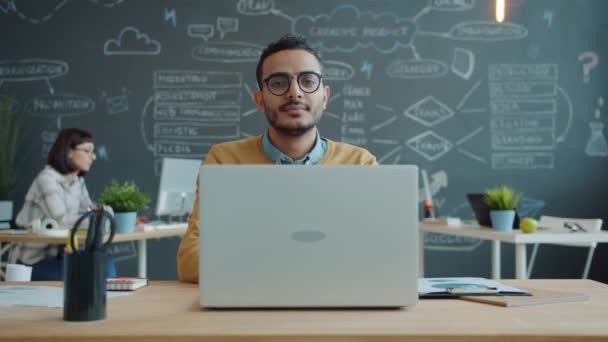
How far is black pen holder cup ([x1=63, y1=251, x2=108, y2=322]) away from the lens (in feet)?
3.49

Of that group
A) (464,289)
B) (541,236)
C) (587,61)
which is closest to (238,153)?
(464,289)

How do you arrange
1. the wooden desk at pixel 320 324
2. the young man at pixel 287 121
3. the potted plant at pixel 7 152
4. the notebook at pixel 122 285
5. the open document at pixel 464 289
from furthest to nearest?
the potted plant at pixel 7 152 → the young man at pixel 287 121 → the notebook at pixel 122 285 → the open document at pixel 464 289 → the wooden desk at pixel 320 324

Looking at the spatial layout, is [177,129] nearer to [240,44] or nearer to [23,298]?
[240,44]

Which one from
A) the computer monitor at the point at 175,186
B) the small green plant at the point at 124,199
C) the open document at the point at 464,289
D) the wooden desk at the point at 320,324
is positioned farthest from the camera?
the computer monitor at the point at 175,186

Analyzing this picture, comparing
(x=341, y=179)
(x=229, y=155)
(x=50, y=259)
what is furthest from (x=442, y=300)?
(x=50, y=259)

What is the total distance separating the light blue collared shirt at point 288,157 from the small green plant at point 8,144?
3561 millimetres

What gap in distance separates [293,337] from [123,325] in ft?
0.91

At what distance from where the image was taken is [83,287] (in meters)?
1.07

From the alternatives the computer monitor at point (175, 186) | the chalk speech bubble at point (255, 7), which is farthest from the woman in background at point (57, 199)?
the chalk speech bubble at point (255, 7)

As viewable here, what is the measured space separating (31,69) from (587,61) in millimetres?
4272

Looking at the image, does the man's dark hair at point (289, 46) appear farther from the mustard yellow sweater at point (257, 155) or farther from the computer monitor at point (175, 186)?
the computer monitor at point (175, 186)

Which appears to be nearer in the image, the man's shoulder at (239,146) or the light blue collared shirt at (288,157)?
the light blue collared shirt at (288,157)

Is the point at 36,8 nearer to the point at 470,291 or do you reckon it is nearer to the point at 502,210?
the point at 502,210

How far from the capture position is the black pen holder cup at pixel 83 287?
3.49 ft
